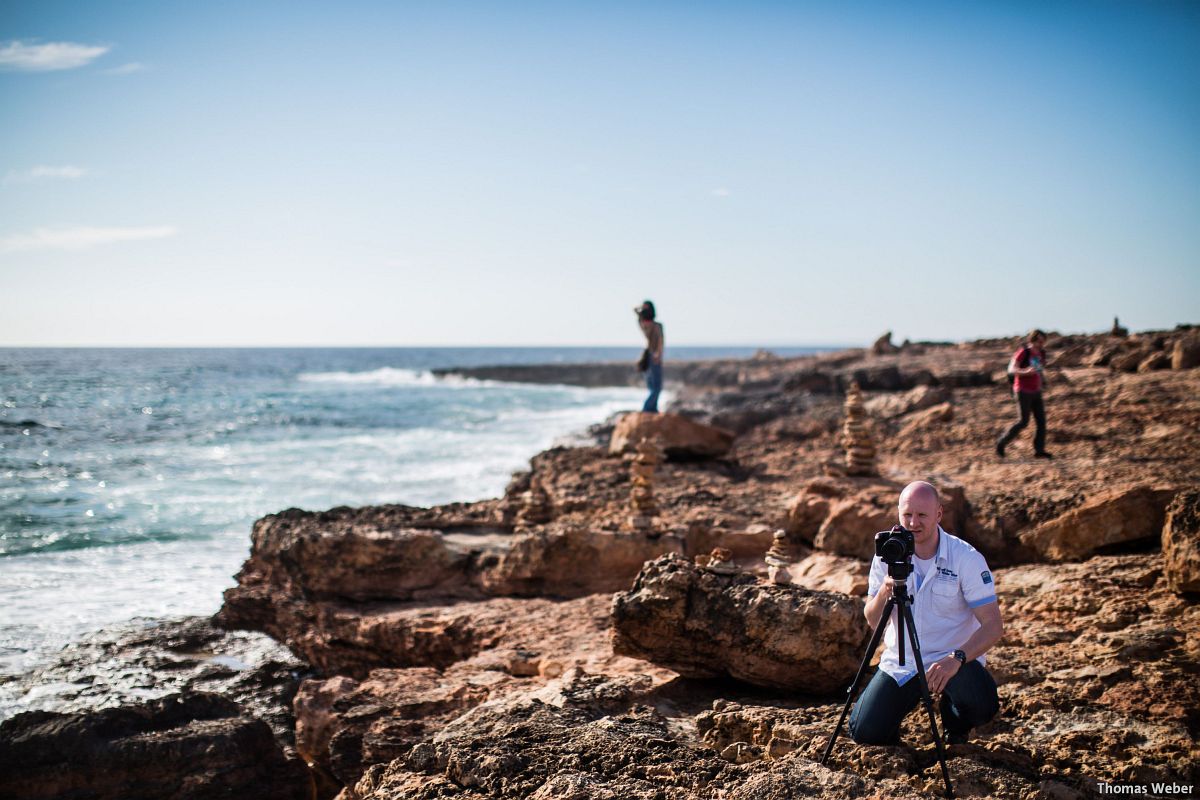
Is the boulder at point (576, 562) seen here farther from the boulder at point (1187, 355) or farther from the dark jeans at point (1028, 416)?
the boulder at point (1187, 355)

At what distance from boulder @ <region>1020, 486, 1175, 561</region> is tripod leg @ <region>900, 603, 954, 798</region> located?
3.90 metres

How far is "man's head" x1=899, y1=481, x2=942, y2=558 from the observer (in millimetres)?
3297

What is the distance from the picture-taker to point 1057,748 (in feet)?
10.9

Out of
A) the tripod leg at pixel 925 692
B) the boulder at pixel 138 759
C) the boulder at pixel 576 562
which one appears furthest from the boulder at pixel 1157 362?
the boulder at pixel 138 759

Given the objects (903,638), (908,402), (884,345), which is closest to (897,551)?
(903,638)

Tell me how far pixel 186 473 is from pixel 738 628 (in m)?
20.1

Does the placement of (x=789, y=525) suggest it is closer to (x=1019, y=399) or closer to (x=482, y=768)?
(x=1019, y=399)

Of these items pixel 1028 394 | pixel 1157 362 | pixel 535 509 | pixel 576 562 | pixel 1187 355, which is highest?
pixel 1187 355

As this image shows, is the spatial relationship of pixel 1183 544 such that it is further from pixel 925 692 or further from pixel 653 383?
pixel 653 383

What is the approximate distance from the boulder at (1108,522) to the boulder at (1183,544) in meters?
1.23

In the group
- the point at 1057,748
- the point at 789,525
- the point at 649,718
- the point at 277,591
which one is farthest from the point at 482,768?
the point at 277,591

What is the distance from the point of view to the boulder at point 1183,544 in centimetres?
468

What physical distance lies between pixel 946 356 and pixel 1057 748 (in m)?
21.5

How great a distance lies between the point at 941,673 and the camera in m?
3.21
